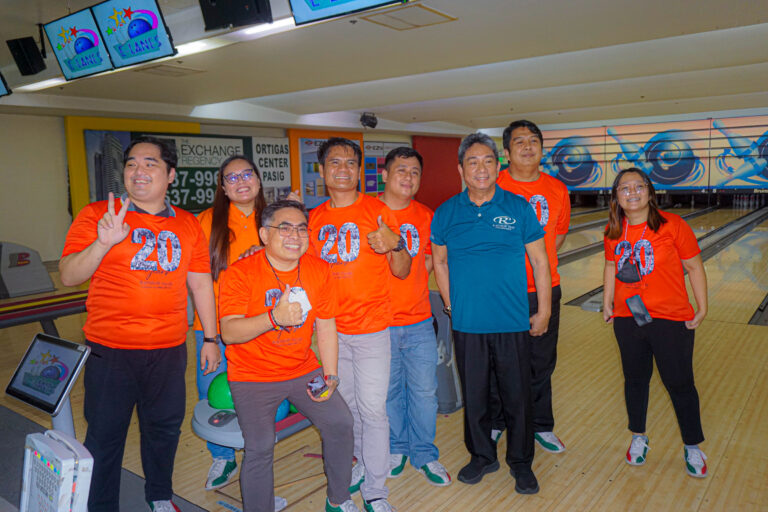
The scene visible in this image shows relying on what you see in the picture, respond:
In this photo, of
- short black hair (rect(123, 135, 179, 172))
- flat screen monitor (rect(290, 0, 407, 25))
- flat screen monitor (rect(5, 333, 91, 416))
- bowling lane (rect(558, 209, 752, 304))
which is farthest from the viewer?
bowling lane (rect(558, 209, 752, 304))

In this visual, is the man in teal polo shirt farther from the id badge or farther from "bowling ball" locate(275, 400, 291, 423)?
"bowling ball" locate(275, 400, 291, 423)

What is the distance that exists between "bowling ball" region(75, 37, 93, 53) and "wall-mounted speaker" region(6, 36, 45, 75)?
31.9 inches

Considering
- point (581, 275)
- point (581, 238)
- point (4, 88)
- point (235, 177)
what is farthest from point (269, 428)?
point (581, 238)

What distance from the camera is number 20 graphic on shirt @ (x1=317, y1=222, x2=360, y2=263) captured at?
2113 millimetres

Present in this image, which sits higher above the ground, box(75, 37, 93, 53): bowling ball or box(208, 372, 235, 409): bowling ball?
box(75, 37, 93, 53): bowling ball

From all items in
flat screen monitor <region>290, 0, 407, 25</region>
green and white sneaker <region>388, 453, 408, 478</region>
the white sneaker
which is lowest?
green and white sneaker <region>388, 453, 408, 478</region>

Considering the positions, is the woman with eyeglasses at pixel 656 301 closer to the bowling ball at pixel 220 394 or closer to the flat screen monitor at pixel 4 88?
the bowling ball at pixel 220 394

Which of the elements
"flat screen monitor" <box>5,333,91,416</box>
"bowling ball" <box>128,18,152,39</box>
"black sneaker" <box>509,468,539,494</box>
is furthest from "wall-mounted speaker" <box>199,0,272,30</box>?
"black sneaker" <box>509,468,539,494</box>

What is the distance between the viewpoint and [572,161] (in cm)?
1645

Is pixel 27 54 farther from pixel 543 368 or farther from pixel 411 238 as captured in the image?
pixel 543 368

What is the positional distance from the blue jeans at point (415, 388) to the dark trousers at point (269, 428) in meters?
0.44

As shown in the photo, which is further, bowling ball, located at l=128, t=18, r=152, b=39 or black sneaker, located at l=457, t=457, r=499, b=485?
bowling ball, located at l=128, t=18, r=152, b=39

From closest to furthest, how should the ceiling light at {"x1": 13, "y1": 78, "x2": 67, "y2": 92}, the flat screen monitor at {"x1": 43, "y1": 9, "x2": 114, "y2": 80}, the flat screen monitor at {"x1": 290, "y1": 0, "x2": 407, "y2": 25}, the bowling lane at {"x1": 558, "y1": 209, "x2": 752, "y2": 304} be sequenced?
the flat screen monitor at {"x1": 290, "y1": 0, "x2": 407, "y2": 25} → the flat screen monitor at {"x1": 43, "y1": 9, "x2": 114, "y2": 80} → the ceiling light at {"x1": 13, "y1": 78, "x2": 67, "y2": 92} → the bowling lane at {"x1": 558, "y1": 209, "x2": 752, "y2": 304}

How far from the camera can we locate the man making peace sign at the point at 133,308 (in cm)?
183
